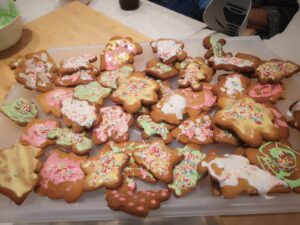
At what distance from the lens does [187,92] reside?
34.4 inches

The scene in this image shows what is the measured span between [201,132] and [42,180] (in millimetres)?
376

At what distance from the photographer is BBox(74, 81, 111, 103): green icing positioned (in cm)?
87

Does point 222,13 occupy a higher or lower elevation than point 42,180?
higher

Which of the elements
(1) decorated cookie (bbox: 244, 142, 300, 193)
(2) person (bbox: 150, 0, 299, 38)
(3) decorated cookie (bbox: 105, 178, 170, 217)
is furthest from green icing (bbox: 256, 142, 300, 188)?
(2) person (bbox: 150, 0, 299, 38)

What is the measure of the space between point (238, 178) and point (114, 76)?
44 centimetres

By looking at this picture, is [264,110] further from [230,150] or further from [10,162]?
[10,162]

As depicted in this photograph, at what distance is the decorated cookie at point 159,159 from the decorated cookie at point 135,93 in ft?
0.40

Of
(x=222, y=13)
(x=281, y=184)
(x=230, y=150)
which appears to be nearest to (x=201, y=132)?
(x=230, y=150)

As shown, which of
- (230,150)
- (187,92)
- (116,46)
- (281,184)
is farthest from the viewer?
(116,46)

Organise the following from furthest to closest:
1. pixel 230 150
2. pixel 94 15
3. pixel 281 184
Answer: pixel 94 15 → pixel 230 150 → pixel 281 184

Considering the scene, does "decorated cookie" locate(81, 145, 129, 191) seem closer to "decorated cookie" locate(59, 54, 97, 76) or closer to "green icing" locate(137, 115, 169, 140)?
"green icing" locate(137, 115, 169, 140)

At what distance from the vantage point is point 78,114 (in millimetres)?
815

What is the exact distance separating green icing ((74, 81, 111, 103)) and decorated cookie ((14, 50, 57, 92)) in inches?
3.7

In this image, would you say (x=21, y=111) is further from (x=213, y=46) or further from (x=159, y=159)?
(x=213, y=46)
